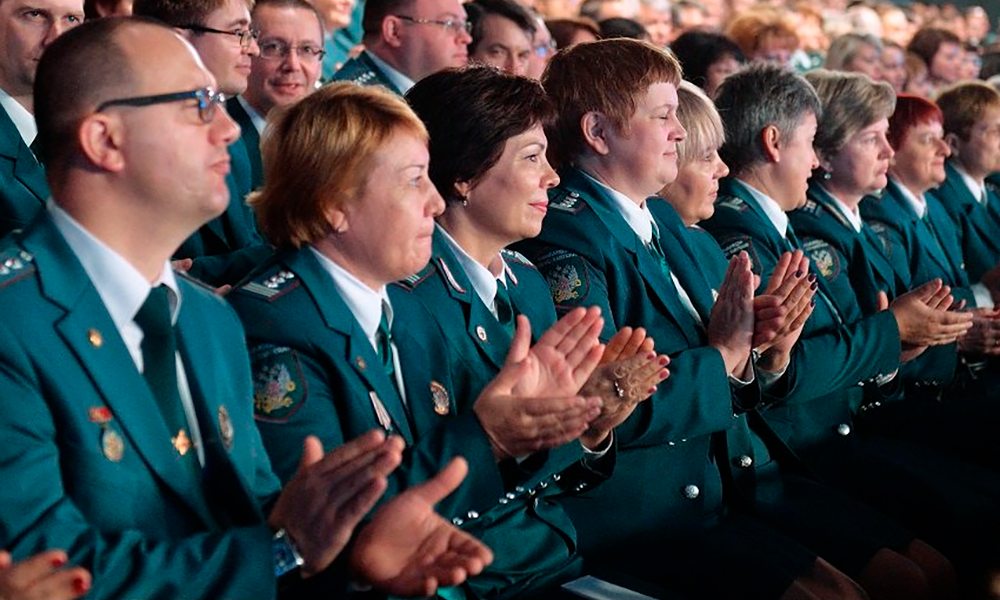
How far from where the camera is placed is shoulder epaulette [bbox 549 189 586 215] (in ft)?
10.1

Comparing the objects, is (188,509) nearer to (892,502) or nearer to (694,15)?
(892,502)

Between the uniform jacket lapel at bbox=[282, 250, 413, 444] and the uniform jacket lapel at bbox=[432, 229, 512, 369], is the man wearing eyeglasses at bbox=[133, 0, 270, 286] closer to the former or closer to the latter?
the uniform jacket lapel at bbox=[432, 229, 512, 369]

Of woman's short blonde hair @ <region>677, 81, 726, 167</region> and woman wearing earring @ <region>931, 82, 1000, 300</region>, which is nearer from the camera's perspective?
woman's short blonde hair @ <region>677, 81, 726, 167</region>

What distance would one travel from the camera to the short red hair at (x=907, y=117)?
4625 millimetres

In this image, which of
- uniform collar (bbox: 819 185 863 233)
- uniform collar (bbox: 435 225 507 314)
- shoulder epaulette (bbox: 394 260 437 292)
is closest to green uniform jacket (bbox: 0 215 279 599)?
shoulder epaulette (bbox: 394 260 437 292)

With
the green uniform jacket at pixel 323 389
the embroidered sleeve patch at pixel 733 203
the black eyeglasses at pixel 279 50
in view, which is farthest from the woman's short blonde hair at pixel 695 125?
the green uniform jacket at pixel 323 389

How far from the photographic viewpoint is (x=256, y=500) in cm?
197

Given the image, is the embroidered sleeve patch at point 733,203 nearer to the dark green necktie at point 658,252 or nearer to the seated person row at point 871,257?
the seated person row at point 871,257

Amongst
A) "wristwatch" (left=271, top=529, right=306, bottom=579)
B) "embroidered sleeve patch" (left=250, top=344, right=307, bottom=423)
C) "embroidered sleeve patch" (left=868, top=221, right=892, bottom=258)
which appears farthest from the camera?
"embroidered sleeve patch" (left=868, top=221, right=892, bottom=258)

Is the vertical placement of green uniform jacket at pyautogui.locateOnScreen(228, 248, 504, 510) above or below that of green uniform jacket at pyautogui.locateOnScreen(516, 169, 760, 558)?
above

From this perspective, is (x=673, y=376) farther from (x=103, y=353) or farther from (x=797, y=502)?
(x=103, y=353)

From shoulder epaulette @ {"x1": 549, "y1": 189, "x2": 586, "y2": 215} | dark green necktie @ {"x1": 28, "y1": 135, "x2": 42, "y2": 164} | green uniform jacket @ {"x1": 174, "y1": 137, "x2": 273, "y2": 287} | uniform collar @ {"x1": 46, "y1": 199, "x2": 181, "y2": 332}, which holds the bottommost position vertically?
green uniform jacket @ {"x1": 174, "y1": 137, "x2": 273, "y2": 287}

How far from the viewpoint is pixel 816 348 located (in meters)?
3.41

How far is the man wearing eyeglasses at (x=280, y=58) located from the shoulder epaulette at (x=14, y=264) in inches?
79.6
